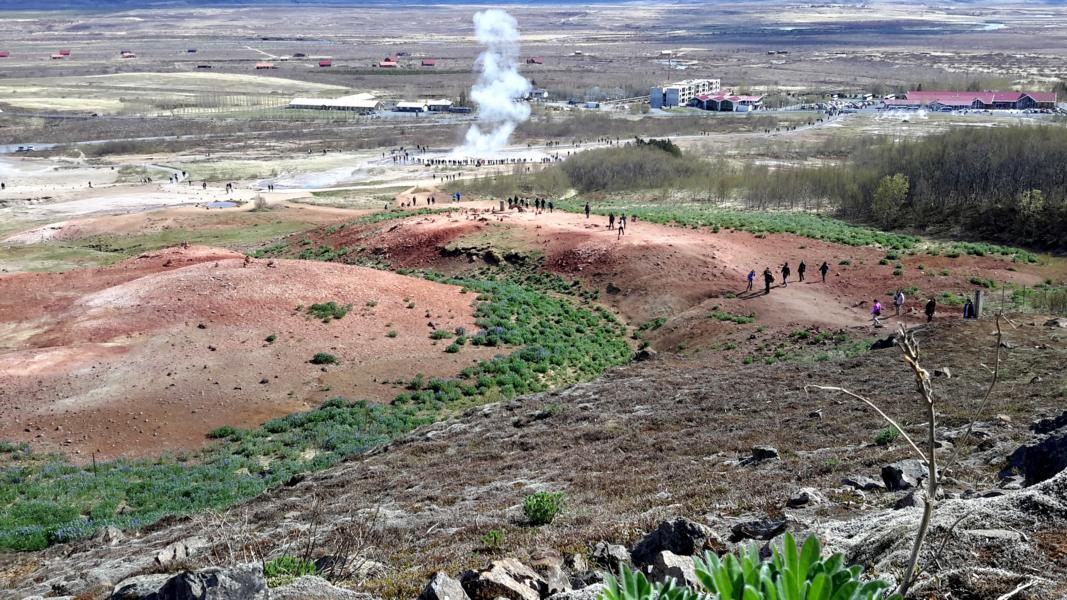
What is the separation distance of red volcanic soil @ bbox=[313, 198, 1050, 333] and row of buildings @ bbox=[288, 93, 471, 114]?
8200 centimetres

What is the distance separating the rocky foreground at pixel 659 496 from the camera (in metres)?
6.97

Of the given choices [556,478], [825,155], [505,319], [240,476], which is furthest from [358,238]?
[825,155]

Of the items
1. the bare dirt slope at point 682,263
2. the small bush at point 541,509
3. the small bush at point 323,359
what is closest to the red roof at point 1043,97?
the bare dirt slope at point 682,263

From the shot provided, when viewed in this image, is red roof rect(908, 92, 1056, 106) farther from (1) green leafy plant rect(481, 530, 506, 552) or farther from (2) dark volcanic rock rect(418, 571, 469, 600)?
(2) dark volcanic rock rect(418, 571, 469, 600)

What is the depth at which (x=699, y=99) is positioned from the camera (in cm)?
12344

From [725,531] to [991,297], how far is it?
26911 mm

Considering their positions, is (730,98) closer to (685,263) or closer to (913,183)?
(913,183)

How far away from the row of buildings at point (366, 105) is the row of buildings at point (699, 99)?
2711 centimetres

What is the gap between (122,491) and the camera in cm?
1720

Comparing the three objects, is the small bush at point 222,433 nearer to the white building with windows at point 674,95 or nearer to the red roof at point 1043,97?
the white building with windows at point 674,95

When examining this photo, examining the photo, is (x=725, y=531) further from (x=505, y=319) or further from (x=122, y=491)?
(x=505, y=319)

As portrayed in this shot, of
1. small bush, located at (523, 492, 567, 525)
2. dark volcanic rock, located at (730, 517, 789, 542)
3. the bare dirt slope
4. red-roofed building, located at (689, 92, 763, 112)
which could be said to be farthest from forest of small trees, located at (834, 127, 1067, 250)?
red-roofed building, located at (689, 92, 763, 112)

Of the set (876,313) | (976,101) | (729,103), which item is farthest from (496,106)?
(876,313)

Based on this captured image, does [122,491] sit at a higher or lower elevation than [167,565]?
lower
